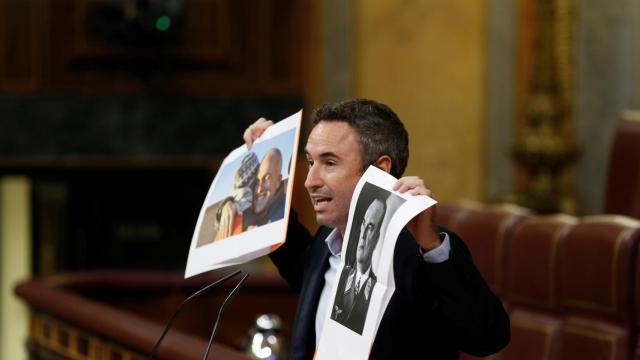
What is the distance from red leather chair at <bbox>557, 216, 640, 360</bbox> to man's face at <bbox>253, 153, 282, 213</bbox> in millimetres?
1036

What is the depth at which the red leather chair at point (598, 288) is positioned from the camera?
8.77 feet

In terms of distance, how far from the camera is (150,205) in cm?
685

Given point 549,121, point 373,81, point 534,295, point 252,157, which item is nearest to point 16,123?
point 373,81

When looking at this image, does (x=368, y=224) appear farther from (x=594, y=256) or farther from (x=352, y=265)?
(x=594, y=256)

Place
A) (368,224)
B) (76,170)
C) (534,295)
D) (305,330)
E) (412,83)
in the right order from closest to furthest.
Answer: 1. (368,224)
2. (305,330)
3. (534,295)
4. (412,83)
5. (76,170)

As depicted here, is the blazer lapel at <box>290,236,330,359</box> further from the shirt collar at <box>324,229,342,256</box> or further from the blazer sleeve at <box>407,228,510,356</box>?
the blazer sleeve at <box>407,228,510,356</box>

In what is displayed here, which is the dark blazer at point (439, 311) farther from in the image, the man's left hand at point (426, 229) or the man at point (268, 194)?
the man at point (268, 194)

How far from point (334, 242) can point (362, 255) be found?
1.19ft

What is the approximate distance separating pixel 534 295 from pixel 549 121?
283 cm

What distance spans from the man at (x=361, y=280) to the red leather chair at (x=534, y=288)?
1377 mm

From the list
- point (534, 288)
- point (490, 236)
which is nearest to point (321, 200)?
point (534, 288)

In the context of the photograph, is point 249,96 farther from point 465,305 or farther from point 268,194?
point 465,305

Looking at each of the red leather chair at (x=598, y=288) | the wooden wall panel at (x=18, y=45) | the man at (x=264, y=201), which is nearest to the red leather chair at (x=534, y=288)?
the red leather chair at (x=598, y=288)

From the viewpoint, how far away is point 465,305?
5.50 feet
